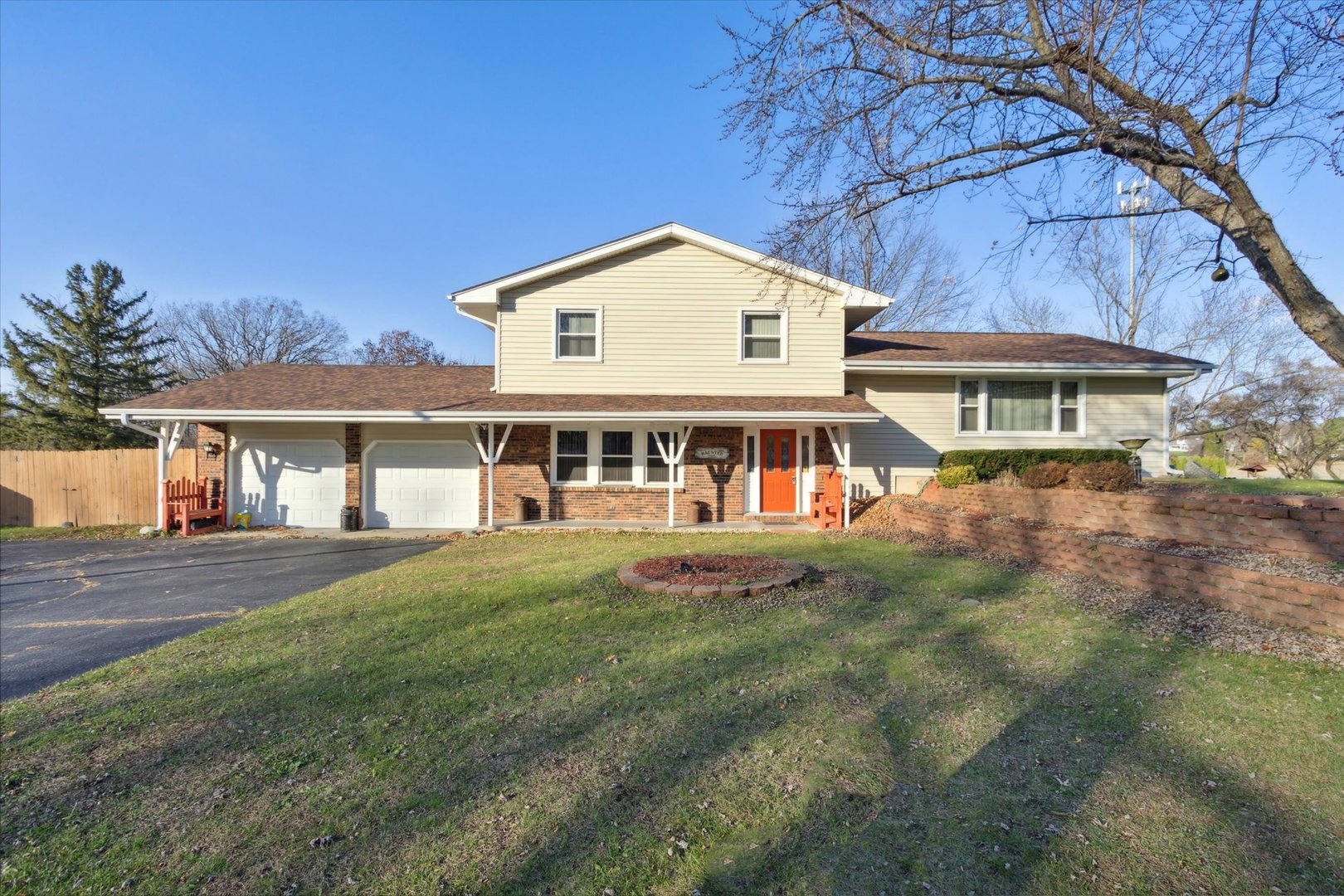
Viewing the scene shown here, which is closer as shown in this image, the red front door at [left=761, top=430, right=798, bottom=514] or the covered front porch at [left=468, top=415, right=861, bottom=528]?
the covered front porch at [left=468, top=415, right=861, bottom=528]

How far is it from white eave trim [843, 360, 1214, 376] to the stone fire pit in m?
7.04

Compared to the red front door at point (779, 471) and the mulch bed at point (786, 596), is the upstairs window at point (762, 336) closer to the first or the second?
the red front door at point (779, 471)

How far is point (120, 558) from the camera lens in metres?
10.5

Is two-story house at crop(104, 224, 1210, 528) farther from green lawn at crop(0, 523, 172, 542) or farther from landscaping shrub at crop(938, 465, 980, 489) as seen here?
green lawn at crop(0, 523, 172, 542)

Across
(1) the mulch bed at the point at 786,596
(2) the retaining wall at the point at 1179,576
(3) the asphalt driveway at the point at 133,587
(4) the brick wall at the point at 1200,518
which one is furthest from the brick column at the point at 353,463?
(4) the brick wall at the point at 1200,518

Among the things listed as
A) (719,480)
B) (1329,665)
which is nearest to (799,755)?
(1329,665)

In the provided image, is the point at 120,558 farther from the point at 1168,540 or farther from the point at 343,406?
the point at 1168,540

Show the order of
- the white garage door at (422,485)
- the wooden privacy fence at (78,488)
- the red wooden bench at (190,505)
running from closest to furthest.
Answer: the red wooden bench at (190,505), the white garage door at (422,485), the wooden privacy fence at (78,488)

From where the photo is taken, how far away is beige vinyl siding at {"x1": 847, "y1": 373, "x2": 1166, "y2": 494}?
1346cm

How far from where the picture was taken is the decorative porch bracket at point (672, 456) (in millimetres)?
12523

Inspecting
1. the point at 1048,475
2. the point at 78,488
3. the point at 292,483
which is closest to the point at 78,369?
the point at 78,488

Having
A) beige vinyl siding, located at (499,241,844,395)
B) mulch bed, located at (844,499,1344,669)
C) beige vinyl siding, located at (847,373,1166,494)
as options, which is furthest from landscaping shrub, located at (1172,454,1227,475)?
mulch bed, located at (844,499,1344,669)

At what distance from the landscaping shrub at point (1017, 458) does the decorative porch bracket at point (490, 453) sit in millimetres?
9392

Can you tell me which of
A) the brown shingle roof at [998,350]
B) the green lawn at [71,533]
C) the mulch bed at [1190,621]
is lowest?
the green lawn at [71,533]
